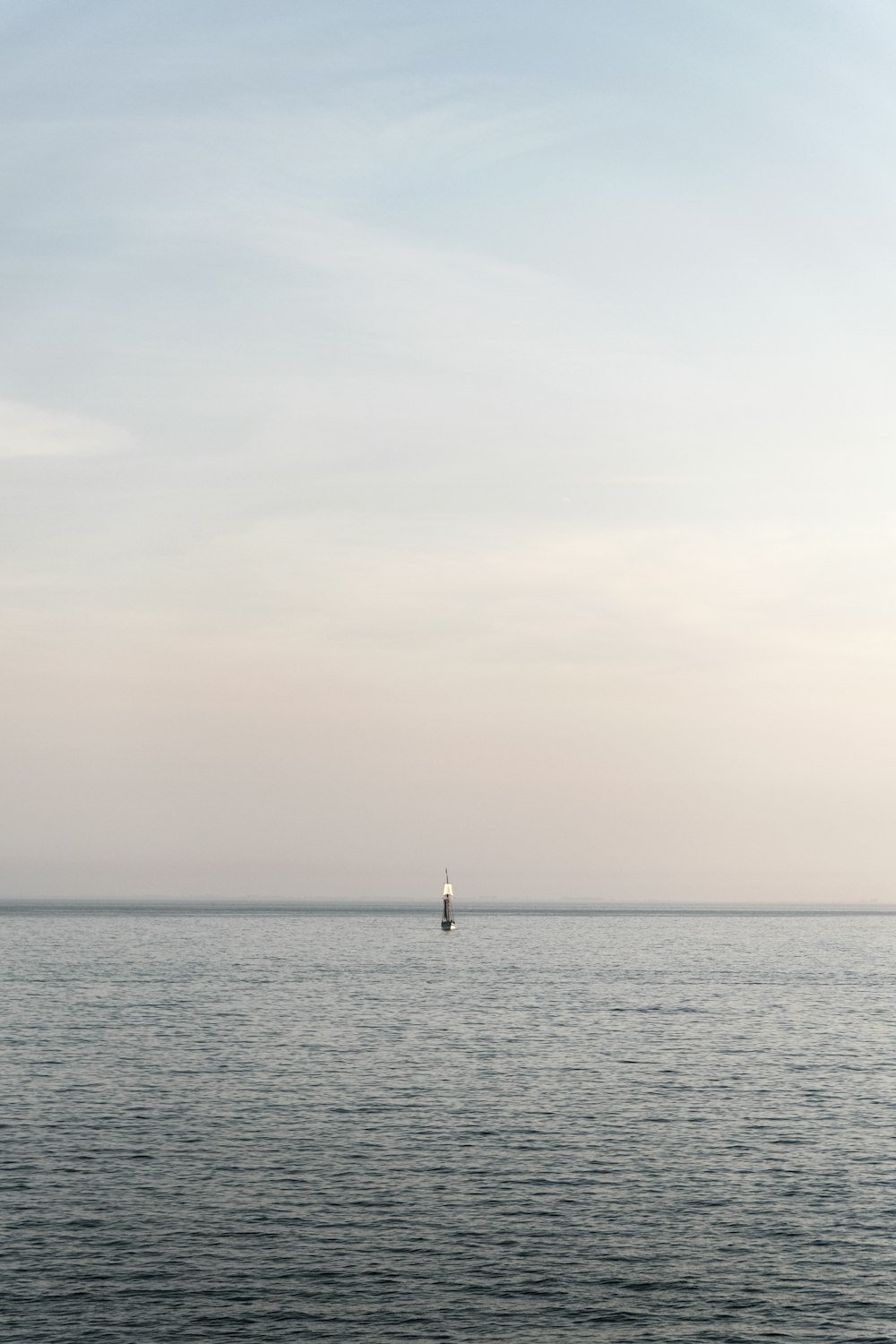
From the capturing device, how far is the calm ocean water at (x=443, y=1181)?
37.7m

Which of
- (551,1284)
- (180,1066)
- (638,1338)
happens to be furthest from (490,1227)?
(180,1066)

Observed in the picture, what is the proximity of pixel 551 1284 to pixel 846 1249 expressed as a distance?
37.5 feet

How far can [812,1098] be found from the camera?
242 ft

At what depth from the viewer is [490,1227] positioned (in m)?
45.7

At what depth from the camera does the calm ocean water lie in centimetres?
3769

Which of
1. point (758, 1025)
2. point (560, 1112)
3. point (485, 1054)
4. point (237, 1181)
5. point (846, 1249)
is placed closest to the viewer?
point (846, 1249)

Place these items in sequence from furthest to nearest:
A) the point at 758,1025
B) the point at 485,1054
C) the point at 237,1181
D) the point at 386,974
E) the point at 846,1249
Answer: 1. the point at 386,974
2. the point at 758,1025
3. the point at 485,1054
4. the point at 237,1181
5. the point at 846,1249

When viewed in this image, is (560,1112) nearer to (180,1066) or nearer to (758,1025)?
(180,1066)

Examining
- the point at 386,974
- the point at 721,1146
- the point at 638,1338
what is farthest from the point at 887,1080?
the point at 386,974

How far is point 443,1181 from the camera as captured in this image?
52.0m

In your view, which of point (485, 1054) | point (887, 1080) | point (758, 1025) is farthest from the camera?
point (758, 1025)

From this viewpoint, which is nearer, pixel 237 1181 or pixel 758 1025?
pixel 237 1181

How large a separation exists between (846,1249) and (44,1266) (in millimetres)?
27017

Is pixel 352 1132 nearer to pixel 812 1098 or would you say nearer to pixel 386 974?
pixel 812 1098
